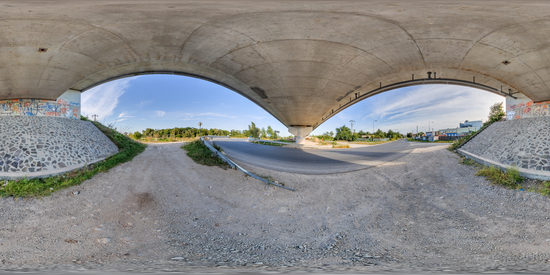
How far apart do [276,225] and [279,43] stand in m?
5.15

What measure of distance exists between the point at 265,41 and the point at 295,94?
4.86 m

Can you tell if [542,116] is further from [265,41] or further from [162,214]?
[162,214]

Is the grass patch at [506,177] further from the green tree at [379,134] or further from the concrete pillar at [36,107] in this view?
the green tree at [379,134]

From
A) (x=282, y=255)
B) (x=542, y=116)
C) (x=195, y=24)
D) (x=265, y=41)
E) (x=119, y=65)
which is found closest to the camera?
(x=282, y=255)

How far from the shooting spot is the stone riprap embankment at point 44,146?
6.25m

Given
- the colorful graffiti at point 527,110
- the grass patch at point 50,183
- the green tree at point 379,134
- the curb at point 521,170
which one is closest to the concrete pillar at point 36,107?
the grass patch at point 50,183

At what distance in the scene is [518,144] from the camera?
7.45 meters

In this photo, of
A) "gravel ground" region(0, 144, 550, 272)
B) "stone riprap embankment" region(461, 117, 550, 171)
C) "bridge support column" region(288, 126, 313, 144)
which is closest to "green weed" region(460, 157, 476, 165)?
"stone riprap embankment" region(461, 117, 550, 171)

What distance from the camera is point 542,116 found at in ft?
27.8

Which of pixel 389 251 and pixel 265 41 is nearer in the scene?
pixel 389 251

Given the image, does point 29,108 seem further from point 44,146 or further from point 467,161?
point 467,161

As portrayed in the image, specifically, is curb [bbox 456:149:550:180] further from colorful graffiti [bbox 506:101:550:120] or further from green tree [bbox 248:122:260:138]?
green tree [bbox 248:122:260:138]

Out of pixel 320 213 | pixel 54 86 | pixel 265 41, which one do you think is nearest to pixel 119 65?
pixel 54 86

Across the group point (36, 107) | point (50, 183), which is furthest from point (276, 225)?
point (36, 107)
